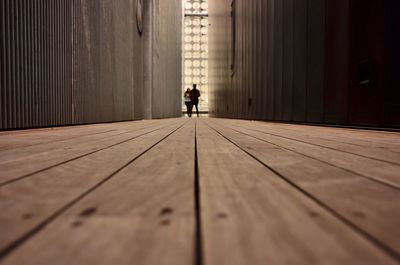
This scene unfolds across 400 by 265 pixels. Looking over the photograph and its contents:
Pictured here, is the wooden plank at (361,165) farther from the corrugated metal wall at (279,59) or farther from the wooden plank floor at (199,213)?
the corrugated metal wall at (279,59)

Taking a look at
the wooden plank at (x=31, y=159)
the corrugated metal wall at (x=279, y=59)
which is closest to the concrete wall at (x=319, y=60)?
the corrugated metal wall at (x=279, y=59)

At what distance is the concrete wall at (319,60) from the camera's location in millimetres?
2293

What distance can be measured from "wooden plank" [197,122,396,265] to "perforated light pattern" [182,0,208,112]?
14.1 m

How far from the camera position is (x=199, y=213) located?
0.50m

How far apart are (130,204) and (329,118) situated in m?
2.62

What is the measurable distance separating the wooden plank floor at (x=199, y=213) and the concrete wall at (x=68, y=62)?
1.47m

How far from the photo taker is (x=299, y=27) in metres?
3.57

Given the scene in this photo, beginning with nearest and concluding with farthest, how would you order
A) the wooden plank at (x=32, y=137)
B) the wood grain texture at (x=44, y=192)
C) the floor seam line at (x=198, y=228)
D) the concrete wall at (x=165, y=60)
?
the floor seam line at (x=198, y=228) < the wood grain texture at (x=44, y=192) < the wooden plank at (x=32, y=137) < the concrete wall at (x=165, y=60)

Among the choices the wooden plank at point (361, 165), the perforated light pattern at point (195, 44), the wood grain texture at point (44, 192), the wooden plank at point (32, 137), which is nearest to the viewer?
the wood grain texture at point (44, 192)

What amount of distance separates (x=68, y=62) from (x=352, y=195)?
2.81 m

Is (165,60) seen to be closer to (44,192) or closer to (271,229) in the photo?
(44,192)

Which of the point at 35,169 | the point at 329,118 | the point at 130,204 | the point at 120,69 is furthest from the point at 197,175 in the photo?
the point at 120,69

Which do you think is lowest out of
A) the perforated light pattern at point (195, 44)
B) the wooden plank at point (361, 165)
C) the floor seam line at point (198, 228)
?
the floor seam line at point (198, 228)

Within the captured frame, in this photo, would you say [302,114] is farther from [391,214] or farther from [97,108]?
[391,214]
